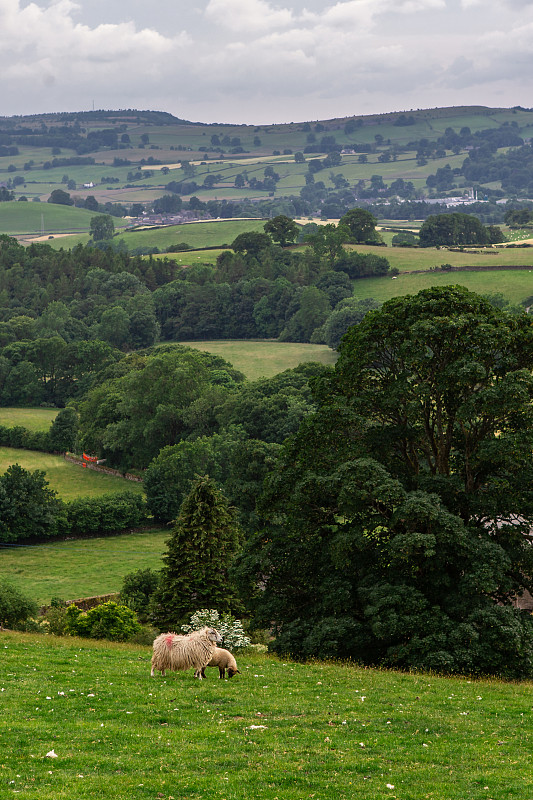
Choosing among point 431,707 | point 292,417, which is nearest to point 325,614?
point 431,707

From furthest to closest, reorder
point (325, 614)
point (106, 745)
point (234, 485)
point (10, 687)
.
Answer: point (234, 485) → point (325, 614) → point (10, 687) → point (106, 745)

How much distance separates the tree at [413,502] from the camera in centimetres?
3306

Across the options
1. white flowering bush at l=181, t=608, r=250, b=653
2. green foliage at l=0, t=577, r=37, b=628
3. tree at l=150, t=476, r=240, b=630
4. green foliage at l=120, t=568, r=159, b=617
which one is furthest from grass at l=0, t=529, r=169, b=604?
white flowering bush at l=181, t=608, r=250, b=653

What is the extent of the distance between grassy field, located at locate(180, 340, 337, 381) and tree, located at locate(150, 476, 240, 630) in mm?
112667

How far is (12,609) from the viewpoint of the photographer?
4744 cm

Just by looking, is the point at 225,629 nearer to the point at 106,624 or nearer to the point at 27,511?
the point at 106,624

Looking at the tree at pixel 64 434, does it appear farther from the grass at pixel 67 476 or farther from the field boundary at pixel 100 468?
the grass at pixel 67 476

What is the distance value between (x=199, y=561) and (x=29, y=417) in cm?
11880

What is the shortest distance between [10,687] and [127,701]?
3831 mm

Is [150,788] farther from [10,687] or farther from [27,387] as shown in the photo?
[27,387]

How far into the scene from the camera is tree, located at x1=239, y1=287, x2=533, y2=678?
108 ft

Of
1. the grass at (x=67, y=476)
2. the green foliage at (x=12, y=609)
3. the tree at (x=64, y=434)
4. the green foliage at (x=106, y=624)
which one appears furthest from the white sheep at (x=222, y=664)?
the tree at (x=64, y=434)

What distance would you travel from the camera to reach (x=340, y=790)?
55.1 ft

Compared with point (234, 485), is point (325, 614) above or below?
above
